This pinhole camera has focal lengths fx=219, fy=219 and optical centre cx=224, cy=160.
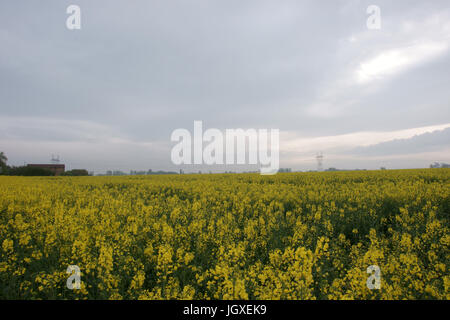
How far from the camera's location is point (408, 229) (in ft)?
15.9

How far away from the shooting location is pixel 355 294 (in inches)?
103
